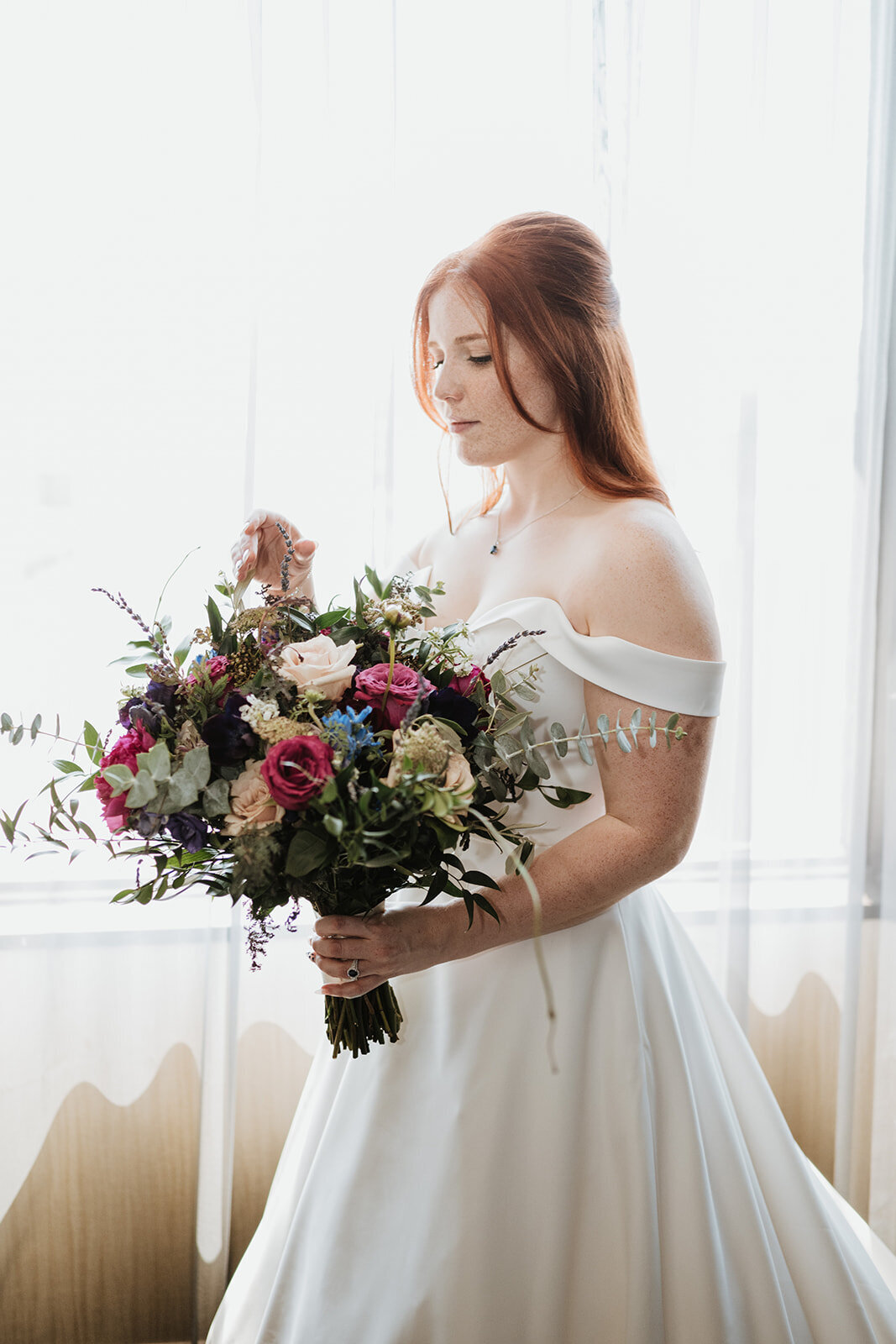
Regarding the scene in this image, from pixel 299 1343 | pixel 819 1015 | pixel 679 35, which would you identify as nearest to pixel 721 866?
pixel 819 1015

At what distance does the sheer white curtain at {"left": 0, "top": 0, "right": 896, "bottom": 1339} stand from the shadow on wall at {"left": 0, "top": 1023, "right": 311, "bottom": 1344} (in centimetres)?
3

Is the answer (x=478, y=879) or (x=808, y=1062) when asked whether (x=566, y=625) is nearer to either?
(x=478, y=879)

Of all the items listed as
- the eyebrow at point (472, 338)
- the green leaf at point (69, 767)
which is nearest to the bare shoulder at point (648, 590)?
the eyebrow at point (472, 338)

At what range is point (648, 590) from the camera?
1.13 m

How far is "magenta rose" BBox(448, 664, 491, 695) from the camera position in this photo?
3.41 feet

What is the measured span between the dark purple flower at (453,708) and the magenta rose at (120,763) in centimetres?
30

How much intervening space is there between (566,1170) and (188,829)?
2.14ft

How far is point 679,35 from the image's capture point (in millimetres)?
1805

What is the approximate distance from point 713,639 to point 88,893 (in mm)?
1299

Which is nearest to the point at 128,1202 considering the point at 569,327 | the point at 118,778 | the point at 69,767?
the point at 69,767

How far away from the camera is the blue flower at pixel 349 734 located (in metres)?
0.88

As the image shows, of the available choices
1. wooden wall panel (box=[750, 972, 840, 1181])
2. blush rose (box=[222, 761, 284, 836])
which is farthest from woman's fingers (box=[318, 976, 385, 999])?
wooden wall panel (box=[750, 972, 840, 1181])

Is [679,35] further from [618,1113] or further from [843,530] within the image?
[618,1113]

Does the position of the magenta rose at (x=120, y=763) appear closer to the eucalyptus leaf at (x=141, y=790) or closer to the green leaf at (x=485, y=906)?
the eucalyptus leaf at (x=141, y=790)
